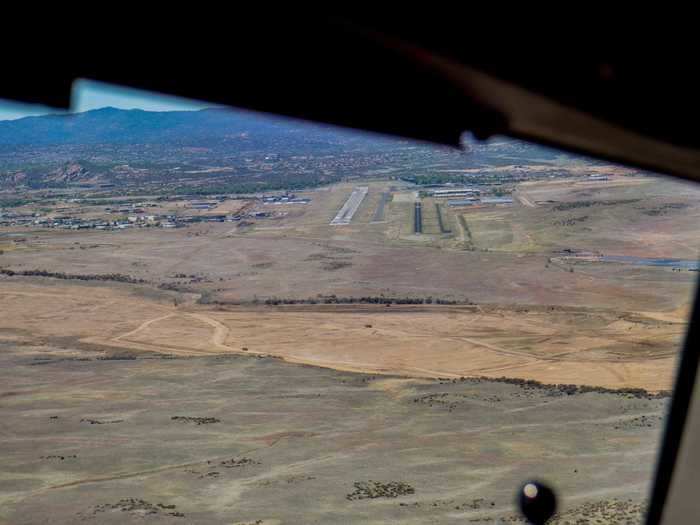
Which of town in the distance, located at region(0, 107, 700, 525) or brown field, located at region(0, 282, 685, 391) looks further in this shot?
brown field, located at region(0, 282, 685, 391)

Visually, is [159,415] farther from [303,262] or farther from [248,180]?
[248,180]

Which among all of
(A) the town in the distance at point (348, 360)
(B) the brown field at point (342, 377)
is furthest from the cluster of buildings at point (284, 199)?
(B) the brown field at point (342, 377)

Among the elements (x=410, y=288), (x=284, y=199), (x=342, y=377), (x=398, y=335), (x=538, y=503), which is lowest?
(x=284, y=199)

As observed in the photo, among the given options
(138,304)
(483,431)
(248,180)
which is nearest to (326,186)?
(248,180)

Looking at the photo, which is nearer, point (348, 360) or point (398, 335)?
point (348, 360)

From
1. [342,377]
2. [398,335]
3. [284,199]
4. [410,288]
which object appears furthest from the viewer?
[284,199]

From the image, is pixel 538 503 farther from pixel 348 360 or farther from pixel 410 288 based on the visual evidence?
pixel 410 288

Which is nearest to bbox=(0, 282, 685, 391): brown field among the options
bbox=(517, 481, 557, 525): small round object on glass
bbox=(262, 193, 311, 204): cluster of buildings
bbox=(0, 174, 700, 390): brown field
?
bbox=(0, 174, 700, 390): brown field

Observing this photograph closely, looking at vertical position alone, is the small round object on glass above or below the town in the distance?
above

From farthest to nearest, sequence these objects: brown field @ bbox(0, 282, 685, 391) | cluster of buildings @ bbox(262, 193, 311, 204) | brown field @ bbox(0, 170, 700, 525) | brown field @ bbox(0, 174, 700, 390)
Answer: cluster of buildings @ bbox(262, 193, 311, 204), brown field @ bbox(0, 174, 700, 390), brown field @ bbox(0, 282, 685, 391), brown field @ bbox(0, 170, 700, 525)

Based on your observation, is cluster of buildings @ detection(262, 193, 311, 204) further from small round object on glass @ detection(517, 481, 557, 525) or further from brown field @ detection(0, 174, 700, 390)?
small round object on glass @ detection(517, 481, 557, 525)

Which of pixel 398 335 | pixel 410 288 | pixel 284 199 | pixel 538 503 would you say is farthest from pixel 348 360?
pixel 284 199
